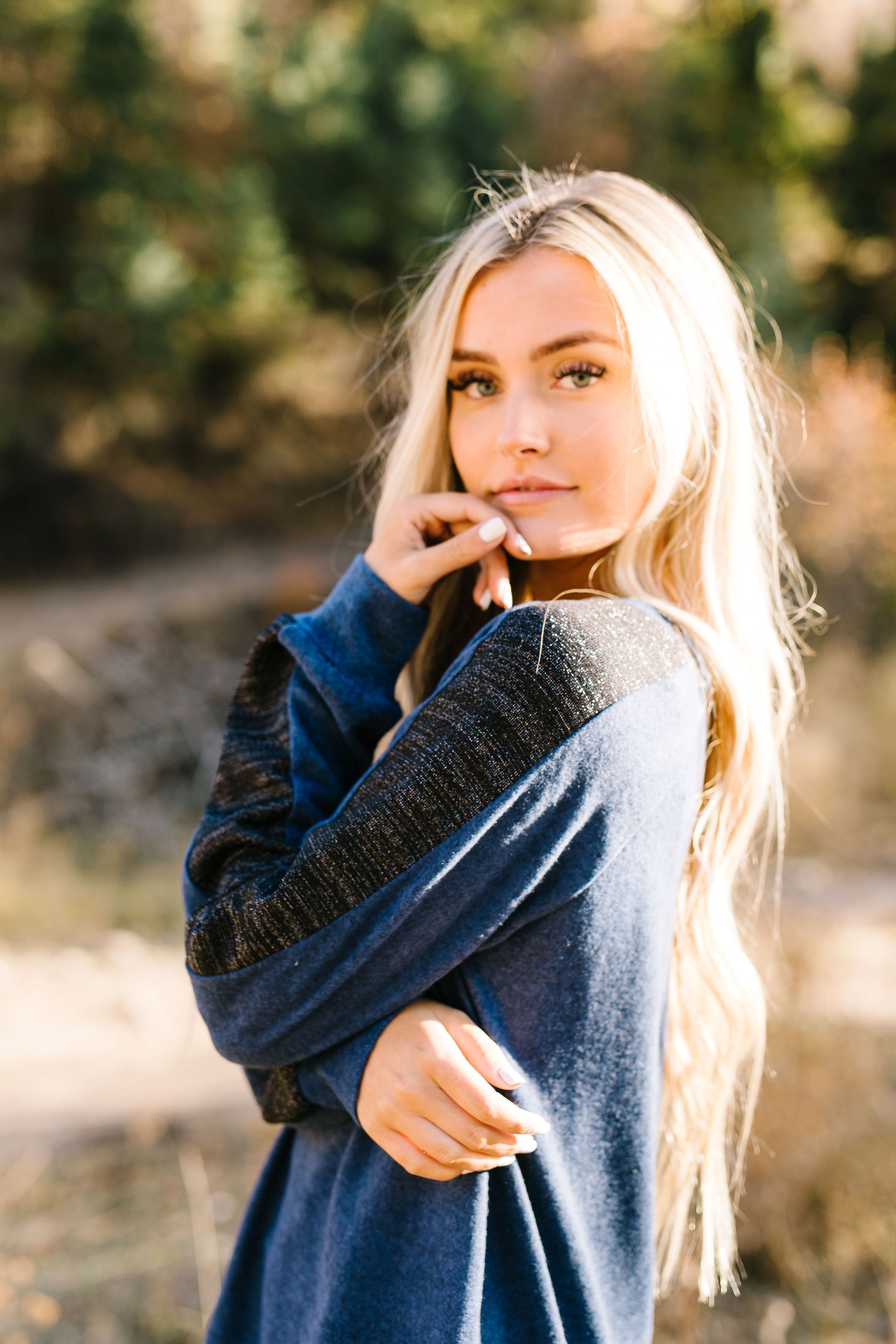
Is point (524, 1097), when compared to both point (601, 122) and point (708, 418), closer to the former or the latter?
point (708, 418)

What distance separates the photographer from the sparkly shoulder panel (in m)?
0.97

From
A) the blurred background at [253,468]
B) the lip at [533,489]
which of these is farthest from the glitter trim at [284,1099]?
the blurred background at [253,468]

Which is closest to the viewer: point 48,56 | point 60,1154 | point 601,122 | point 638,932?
point 638,932

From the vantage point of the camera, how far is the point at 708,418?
1271 mm

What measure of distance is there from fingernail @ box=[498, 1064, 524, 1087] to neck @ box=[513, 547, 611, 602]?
24.3 inches

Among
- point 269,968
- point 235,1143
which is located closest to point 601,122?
point 235,1143

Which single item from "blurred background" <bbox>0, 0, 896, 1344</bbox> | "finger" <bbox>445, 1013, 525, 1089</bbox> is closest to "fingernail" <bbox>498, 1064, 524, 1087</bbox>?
"finger" <bbox>445, 1013, 525, 1089</bbox>

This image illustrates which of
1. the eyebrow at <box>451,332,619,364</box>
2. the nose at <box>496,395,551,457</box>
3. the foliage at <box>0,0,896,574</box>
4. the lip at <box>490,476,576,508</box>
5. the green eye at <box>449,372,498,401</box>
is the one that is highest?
the foliage at <box>0,0,896,574</box>

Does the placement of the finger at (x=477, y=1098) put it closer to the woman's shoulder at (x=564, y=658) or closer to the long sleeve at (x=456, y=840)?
the long sleeve at (x=456, y=840)

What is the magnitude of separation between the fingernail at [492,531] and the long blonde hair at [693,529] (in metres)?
0.18

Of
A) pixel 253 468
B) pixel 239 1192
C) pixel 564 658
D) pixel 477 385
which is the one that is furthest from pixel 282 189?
pixel 564 658

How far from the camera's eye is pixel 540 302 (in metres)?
1.19

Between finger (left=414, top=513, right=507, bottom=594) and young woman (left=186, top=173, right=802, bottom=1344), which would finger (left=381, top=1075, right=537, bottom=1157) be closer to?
young woman (left=186, top=173, right=802, bottom=1344)

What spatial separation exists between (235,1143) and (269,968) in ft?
8.43
